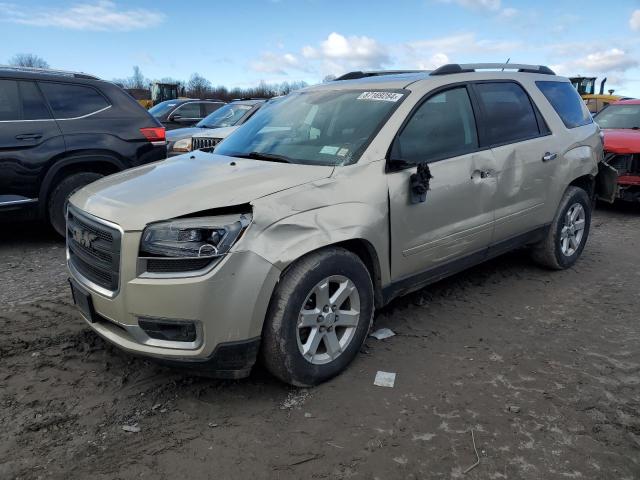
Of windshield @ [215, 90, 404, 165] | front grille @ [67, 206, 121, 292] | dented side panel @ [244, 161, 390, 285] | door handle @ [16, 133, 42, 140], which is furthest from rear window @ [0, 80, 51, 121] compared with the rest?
dented side panel @ [244, 161, 390, 285]

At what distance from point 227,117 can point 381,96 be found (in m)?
7.00

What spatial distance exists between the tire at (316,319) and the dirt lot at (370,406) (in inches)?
6.3

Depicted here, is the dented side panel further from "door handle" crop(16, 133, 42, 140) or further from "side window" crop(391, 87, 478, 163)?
"door handle" crop(16, 133, 42, 140)

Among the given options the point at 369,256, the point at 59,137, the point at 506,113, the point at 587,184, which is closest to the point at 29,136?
the point at 59,137

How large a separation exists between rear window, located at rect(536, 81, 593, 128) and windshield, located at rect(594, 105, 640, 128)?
4468 millimetres

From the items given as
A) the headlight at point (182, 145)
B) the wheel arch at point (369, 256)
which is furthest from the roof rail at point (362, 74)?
the headlight at point (182, 145)

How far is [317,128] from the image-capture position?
371 cm

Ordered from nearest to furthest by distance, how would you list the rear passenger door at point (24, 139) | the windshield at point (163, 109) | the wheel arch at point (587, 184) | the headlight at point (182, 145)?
the wheel arch at point (587, 184), the rear passenger door at point (24, 139), the headlight at point (182, 145), the windshield at point (163, 109)

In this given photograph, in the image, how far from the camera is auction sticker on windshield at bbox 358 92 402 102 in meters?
3.57

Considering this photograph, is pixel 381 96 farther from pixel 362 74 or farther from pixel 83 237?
pixel 83 237

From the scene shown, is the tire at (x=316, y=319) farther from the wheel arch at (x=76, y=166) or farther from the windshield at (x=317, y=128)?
the wheel arch at (x=76, y=166)

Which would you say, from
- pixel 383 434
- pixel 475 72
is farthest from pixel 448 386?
pixel 475 72

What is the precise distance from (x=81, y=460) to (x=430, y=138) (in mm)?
2828

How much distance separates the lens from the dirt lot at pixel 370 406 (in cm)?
243
